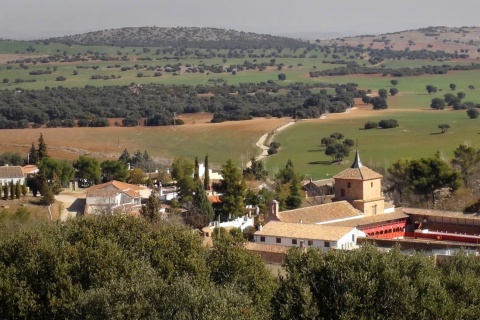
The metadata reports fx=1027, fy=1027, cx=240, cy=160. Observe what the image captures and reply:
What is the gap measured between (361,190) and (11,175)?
18.7 meters

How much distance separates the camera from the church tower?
128 feet

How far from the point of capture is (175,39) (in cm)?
18988

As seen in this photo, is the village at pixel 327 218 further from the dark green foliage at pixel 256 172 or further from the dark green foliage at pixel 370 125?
the dark green foliage at pixel 370 125

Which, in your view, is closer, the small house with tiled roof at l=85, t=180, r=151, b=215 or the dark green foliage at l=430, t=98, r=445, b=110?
the small house with tiled roof at l=85, t=180, r=151, b=215

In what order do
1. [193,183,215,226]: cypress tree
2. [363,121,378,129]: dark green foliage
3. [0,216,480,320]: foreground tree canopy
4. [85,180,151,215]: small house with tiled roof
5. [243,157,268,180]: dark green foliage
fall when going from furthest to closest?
[363,121,378,129]: dark green foliage → [243,157,268,180]: dark green foliage → [85,180,151,215]: small house with tiled roof → [193,183,215,226]: cypress tree → [0,216,480,320]: foreground tree canopy

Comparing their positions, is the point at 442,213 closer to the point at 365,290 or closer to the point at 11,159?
the point at 365,290

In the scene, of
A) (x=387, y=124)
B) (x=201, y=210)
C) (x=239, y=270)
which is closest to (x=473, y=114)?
(x=387, y=124)

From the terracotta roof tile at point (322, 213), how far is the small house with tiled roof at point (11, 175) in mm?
16721

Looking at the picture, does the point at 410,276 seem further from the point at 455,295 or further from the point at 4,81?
the point at 4,81

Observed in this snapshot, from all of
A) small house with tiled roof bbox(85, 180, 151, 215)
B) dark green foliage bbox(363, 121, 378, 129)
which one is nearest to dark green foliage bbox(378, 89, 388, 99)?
dark green foliage bbox(363, 121, 378, 129)

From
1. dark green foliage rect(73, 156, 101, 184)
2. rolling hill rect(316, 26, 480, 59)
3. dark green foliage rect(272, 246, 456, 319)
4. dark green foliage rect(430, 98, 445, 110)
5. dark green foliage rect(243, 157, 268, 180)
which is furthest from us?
rolling hill rect(316, 26, 480, 59)

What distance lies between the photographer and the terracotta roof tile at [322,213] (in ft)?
120

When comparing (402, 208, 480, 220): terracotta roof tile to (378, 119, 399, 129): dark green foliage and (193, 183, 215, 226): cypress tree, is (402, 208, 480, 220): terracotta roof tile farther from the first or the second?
(378, 119, 399, 129): dark green foliage

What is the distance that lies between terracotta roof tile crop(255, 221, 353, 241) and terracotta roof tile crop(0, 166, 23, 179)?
18416 millimetres
